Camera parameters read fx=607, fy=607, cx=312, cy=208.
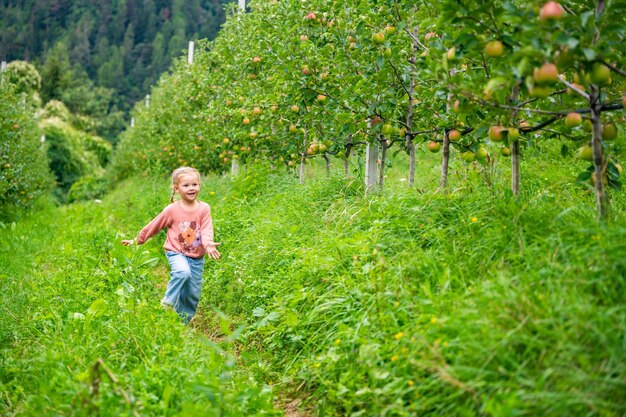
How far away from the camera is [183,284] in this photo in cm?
459

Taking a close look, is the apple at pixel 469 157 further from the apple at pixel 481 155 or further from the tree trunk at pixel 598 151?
the tree trunk at pixel 598 151

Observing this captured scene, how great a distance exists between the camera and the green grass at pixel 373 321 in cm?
239

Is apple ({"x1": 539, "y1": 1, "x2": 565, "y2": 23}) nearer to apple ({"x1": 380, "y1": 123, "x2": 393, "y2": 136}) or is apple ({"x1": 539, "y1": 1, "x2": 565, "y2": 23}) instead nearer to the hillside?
apple ({"x1": 380, "y1": 123, "x2": 393, "y2": 136})

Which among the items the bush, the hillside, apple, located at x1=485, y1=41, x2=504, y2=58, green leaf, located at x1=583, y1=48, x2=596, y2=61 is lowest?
the bush

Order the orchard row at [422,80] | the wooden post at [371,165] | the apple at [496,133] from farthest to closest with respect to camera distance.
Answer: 1. the wooden post at [371,165]
2. the apple at [496,133]
3. the orchard row at [422,80]

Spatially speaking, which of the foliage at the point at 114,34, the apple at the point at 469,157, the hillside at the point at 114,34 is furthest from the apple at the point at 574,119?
the foliage at the point at 114,34

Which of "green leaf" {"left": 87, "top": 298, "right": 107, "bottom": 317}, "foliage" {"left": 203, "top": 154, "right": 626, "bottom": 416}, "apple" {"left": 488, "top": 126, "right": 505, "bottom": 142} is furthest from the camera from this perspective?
"green leaf" {"left": 87, "top": 298, "right": 107, "bottom": 317}

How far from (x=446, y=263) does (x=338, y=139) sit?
313 centimetres

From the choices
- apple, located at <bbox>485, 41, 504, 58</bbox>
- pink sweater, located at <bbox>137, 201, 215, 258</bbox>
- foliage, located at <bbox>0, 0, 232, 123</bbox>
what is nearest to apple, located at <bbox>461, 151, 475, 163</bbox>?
apple, located at <bbox>485, 41, 504, 58</bbox>

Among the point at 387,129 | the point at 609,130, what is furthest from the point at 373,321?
the point at 387,129

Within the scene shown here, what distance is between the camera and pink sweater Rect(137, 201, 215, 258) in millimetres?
4789

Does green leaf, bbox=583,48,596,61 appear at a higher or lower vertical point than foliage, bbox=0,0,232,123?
lower

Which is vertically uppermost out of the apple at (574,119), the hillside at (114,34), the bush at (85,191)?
the hillside at (114,34)

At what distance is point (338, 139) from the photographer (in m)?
6.27
